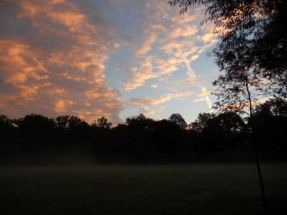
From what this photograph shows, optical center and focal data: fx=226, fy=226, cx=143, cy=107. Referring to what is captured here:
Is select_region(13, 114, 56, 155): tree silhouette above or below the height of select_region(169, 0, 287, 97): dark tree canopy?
above

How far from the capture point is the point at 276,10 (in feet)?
25.6

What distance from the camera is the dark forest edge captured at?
78875mm

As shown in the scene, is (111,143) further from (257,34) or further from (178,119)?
(257,34)

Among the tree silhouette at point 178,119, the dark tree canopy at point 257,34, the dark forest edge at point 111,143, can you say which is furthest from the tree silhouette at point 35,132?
the dark tree canopy at point 257,34

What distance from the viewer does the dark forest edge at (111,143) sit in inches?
3105

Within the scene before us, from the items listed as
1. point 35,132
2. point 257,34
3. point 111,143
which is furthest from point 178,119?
point 257,34

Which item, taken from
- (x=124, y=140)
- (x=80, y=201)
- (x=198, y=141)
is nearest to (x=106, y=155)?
(x=124, y=140)

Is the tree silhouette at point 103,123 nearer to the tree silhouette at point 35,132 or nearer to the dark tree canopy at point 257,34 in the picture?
the tree silhouette at point 35,132

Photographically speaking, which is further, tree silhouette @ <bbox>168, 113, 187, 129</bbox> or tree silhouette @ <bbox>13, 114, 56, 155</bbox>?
tree silhouette @ <bbox>168, 113, 187, 129</bbox>

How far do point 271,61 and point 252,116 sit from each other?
392 centimetres

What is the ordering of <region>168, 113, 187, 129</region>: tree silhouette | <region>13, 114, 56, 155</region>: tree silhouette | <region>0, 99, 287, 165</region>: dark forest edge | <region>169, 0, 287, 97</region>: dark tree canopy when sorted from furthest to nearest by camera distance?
<region>168, 113, 187, 129</region>: tree silhouette, <region>13, 114, 56, 155</region>: tree silhouette, <region>0, 99, 287, 165</region>: dark forest edge, <region>169, 0, 287, 97</region>: dark tree canopy

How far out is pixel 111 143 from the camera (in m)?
Answer: 91.5

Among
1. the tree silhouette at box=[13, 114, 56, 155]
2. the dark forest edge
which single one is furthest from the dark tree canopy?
the tree silhouette at box=[13, 114, 56, 155]

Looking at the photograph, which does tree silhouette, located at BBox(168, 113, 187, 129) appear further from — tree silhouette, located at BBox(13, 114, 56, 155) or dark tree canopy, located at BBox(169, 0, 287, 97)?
dark tree canopy, located at BBox(169, 0, 287, 97)
